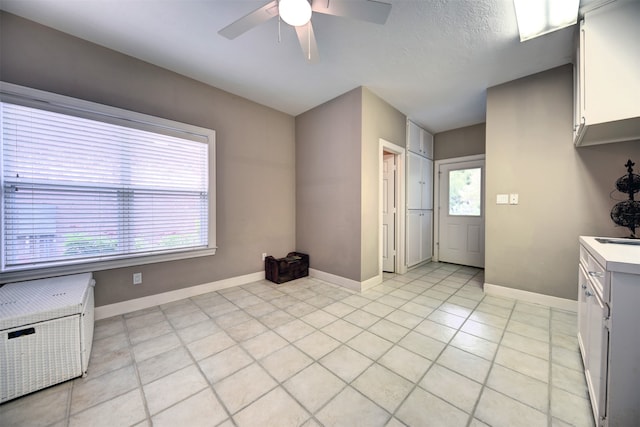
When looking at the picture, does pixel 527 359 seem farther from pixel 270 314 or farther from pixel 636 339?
pixel 270 314

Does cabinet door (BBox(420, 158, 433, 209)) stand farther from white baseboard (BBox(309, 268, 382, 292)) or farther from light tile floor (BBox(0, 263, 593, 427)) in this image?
light tile floor (BBox(0, 263, 593, 427))

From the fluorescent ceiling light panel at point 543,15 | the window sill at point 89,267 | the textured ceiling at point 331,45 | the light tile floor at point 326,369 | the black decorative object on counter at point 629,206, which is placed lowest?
the light tile floor at point 326,369

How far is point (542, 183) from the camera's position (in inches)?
101

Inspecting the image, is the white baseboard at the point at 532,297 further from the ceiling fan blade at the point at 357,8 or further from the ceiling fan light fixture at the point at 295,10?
the ceiling fan light fixture at the point at 295,10

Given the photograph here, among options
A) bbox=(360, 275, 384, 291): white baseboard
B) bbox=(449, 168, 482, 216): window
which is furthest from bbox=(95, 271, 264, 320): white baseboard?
bbox=(449, 168, 482, 216): window

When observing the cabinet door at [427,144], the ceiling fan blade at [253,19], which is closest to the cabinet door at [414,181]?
the cabinet door at [427,144]

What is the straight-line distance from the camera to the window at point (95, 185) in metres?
1.91

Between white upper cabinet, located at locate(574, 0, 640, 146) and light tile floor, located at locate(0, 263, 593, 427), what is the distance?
184 cm

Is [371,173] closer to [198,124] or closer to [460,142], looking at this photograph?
[198,124]

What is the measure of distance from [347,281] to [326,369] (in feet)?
5.31

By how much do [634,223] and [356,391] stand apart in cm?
272

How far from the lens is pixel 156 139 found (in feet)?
8.48

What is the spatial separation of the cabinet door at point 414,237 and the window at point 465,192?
2.69 feet

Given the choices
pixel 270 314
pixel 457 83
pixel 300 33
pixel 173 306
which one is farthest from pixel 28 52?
pixel 457 83
